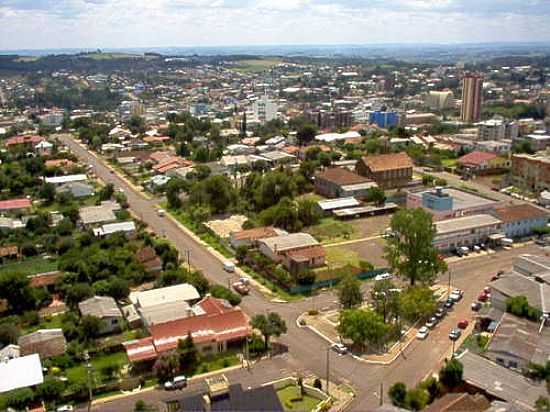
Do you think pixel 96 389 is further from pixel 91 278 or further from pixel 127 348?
pixel 91 278

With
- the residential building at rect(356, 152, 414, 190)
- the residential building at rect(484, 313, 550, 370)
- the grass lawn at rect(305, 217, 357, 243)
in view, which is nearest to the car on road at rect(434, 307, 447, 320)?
the residential building at rect(484, 313, 550, 370)

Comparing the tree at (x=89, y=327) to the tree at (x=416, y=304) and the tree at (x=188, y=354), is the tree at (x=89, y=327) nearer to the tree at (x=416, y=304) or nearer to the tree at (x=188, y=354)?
the tree at (x=188, y=354)

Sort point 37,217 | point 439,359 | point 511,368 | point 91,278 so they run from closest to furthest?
point 511,368
point 439,359
point 91,278
point 37,217

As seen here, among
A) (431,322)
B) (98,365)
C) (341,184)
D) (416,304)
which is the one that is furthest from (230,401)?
(341,184)

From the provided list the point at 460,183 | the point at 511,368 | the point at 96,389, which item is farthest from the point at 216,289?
the point at 460,183

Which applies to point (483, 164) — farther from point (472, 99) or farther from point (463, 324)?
point (472, 99)

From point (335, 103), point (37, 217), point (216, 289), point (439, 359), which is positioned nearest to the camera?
point (439, 359)
